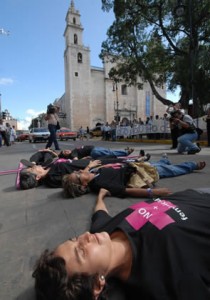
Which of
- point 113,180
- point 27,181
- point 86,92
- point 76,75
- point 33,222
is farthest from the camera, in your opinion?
point 86,92

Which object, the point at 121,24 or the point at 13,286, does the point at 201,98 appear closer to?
the point at 121,24

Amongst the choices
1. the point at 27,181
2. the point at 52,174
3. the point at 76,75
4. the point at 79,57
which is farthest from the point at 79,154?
the point at 79,57

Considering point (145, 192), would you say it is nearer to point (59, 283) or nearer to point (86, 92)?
point (59, 283)

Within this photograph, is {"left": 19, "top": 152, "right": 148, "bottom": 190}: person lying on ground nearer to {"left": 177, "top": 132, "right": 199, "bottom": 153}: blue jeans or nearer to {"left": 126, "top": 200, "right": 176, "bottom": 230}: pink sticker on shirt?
{"left": 126, "top": 200, "right": 176, "bottom": 230}: pink sticker on shirt

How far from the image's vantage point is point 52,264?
1498 mm

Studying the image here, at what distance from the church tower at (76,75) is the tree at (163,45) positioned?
113 ft

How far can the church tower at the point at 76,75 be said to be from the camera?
2247 inches

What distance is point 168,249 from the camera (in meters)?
1.61

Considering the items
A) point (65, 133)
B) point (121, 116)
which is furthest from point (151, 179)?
point (121, 116)

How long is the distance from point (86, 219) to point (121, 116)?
5955 centimetres

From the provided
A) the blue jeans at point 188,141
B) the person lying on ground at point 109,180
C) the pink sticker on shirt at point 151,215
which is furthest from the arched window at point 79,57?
the pink sticker on shirt at point 151,215

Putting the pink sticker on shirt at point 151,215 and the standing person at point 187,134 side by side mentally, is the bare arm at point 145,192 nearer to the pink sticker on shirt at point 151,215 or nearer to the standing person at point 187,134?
the pink sticker on shirt at point 151,215

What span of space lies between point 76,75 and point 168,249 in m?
58.2

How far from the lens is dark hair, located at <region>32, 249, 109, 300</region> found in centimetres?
139
